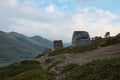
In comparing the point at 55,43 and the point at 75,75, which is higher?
the point at 55,43

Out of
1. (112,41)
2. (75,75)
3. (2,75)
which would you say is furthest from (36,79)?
(112,41)

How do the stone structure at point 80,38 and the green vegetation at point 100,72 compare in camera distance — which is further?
the stone structure at point 80,38

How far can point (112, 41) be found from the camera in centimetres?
6344

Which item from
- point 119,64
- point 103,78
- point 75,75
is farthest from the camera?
point 75,75

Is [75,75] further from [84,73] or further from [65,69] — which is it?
[65,69]

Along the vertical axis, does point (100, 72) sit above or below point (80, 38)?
below

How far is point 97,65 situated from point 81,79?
3.18 metres

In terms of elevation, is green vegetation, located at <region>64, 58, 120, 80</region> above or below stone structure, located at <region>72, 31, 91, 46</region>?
below

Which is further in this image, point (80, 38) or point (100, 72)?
point (80, 38)

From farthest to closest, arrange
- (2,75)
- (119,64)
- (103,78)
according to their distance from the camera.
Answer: (2,75) → (119,64) → (103,78)

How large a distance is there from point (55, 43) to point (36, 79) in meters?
70.7

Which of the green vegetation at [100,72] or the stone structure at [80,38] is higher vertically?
the stone structure at [80,38]

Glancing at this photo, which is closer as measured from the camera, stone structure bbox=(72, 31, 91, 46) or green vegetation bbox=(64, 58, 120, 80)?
green vegetation bbox=(64, 58, 120, 80)

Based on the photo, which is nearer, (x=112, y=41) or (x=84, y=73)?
(x=84, y=73)
